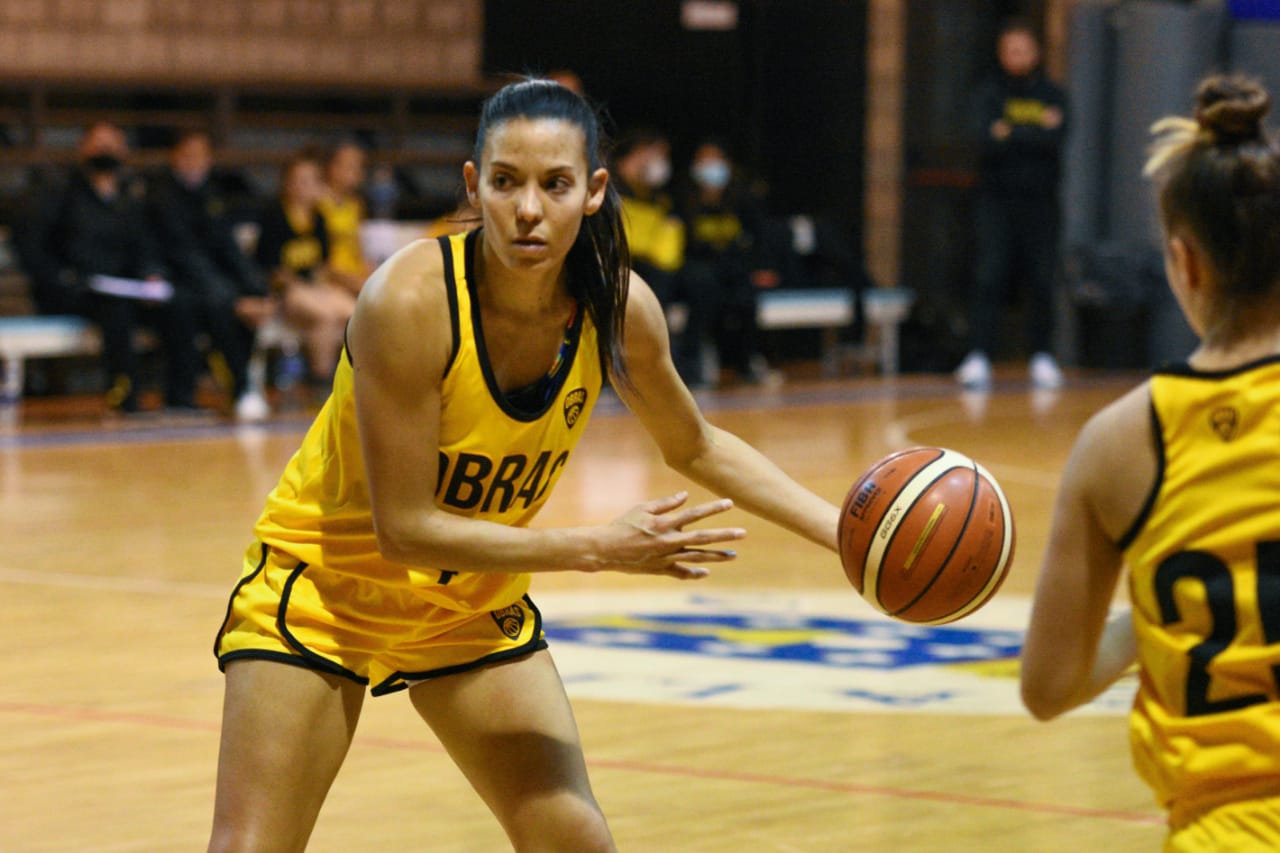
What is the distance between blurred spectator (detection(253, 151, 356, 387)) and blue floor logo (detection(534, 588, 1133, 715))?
538 cm

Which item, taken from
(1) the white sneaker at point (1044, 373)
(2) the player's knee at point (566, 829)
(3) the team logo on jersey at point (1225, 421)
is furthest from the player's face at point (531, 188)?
(1) the white sneaker at point (1044, 373)

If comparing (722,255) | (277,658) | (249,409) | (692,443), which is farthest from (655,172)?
(277,658)

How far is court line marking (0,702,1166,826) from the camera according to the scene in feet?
13.5

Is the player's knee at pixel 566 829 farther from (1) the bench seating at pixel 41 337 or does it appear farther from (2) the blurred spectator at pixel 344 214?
(2) the blurred spectator at pixel 344 214

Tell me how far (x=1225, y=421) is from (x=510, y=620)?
144 cm

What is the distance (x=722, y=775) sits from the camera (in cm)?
443

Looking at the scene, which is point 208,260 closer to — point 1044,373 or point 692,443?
point 1044,373

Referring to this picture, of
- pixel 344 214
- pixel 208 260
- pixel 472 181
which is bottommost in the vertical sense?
pixel 208 260

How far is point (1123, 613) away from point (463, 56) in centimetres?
1312

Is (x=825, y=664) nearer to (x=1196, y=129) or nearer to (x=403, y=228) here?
(x=1196, y=129)

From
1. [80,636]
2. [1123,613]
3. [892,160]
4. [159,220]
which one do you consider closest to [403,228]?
[159,220]

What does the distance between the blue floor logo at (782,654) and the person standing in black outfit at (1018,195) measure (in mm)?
7016

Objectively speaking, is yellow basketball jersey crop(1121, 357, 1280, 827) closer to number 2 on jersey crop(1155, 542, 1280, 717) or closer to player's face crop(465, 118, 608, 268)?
number 2 on jersey crop(1155, 542, 1280, 717)

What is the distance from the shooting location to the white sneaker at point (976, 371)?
1345 centimetres
